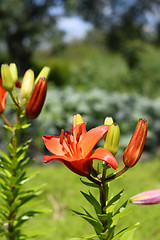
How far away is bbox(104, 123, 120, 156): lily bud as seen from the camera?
2.02 ft

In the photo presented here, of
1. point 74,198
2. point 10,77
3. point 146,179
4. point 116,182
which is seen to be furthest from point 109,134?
point 146,179

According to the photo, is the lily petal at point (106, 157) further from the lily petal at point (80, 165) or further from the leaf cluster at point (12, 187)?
the leaf cluster at point (12, 187)

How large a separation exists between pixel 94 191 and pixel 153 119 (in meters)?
2.47

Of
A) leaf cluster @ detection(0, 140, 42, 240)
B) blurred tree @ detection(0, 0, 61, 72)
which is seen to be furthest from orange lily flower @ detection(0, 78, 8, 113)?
blurred tree @ detection(0, 0, 61, 72)

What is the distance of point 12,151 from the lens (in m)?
0.86

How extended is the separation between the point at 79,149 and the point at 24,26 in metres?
11.5

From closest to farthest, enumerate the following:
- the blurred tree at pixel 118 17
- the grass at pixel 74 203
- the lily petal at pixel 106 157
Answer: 1. the lily petal at pixel 106 157
2. the grass at pixel 74 203
3. the blurred tree at pixel 118 17

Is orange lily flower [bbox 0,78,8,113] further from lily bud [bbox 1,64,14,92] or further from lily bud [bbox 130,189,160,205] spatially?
lily bud [bbox 130,189,160,205]

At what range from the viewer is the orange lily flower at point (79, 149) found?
59 cm

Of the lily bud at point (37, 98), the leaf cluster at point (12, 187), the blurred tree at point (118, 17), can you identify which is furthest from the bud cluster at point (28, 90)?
the blurred tree at point (118, 17)

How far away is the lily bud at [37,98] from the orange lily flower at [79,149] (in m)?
0.14

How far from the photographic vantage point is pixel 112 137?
62 centimetres

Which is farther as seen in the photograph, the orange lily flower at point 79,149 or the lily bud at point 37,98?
the lily bud at point 37,98

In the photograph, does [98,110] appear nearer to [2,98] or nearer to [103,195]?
[2,98]
